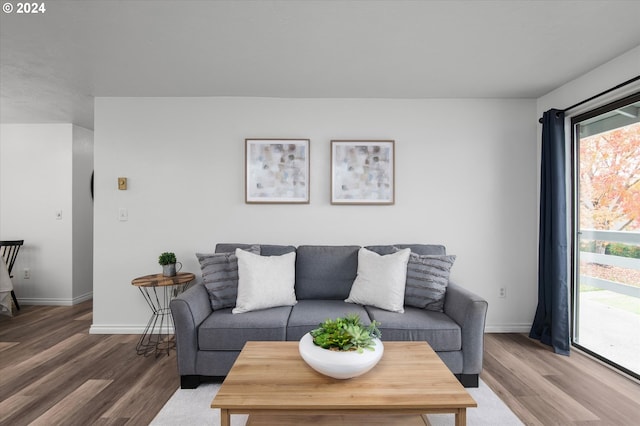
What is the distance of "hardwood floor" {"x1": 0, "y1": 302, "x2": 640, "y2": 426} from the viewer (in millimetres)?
2051

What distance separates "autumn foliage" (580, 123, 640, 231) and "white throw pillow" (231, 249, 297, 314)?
2713 millimetres

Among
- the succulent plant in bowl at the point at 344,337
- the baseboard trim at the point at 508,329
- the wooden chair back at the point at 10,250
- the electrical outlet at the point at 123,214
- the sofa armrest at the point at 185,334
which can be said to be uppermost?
the electrical outlet at the point at 123,214

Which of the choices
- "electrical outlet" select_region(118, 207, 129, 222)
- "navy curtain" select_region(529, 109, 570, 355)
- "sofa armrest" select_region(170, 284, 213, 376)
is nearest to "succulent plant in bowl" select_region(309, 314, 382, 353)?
"sofa armrest" select_region(170, 284, 213, 376)

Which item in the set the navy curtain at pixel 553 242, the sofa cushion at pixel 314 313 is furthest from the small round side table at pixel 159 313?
the navy curtain at pixel 553 242

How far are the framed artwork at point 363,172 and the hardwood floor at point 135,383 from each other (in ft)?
5.89

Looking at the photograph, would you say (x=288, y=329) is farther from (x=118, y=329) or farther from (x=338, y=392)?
(x=118, y=329)

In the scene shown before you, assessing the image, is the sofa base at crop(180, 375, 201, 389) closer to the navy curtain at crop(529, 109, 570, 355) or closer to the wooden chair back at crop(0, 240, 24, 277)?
the navy curtain at crop(529, 109, 570, 355)

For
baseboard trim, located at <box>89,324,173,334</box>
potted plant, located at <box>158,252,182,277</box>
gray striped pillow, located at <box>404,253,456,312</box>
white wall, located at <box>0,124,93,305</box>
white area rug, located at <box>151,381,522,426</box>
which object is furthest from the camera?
white wall, located at <box>0,124,93,305</box>

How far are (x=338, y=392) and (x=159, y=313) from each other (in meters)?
2.59

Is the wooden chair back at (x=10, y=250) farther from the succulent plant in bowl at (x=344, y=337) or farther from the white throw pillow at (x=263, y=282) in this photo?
the succulent plant in bowl at (x=344, y=337)

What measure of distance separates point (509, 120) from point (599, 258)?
1563mm

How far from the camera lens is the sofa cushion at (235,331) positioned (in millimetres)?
2361

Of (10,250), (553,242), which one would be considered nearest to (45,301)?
(10,250)

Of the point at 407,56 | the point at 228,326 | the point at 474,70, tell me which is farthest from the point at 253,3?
the point at 228,326
